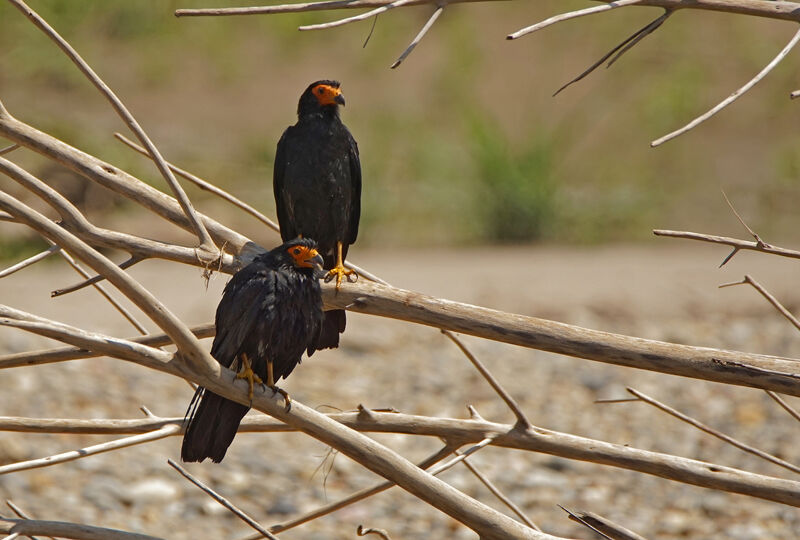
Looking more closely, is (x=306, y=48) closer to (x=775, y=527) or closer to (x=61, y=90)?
(x=61, y=90)

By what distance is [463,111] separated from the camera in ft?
40.8

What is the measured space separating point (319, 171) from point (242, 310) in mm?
989

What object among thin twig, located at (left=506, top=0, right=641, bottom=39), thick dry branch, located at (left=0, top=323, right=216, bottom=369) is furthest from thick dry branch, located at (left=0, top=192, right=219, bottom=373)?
thin twig, located at (left=506, top=0, right=641, bottom=39)

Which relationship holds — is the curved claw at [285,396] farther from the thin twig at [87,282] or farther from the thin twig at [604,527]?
the thin twig at [604,527]

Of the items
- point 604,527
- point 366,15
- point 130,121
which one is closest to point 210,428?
point 130,121

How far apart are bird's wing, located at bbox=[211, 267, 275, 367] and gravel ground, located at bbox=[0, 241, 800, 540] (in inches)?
38.8

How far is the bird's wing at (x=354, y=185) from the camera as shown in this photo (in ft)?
12.8

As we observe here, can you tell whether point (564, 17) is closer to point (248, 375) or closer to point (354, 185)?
point (248, 375)

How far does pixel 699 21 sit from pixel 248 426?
13.3m

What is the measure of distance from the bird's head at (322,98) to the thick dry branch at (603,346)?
155 cm

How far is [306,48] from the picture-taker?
1472cm

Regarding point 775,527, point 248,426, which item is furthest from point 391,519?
point 248,426

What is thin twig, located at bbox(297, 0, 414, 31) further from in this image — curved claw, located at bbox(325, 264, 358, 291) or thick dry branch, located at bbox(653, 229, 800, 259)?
curved claw, located at bbox(325, 264, 358, 291)

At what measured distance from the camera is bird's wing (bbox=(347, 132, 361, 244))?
12.8 ft
